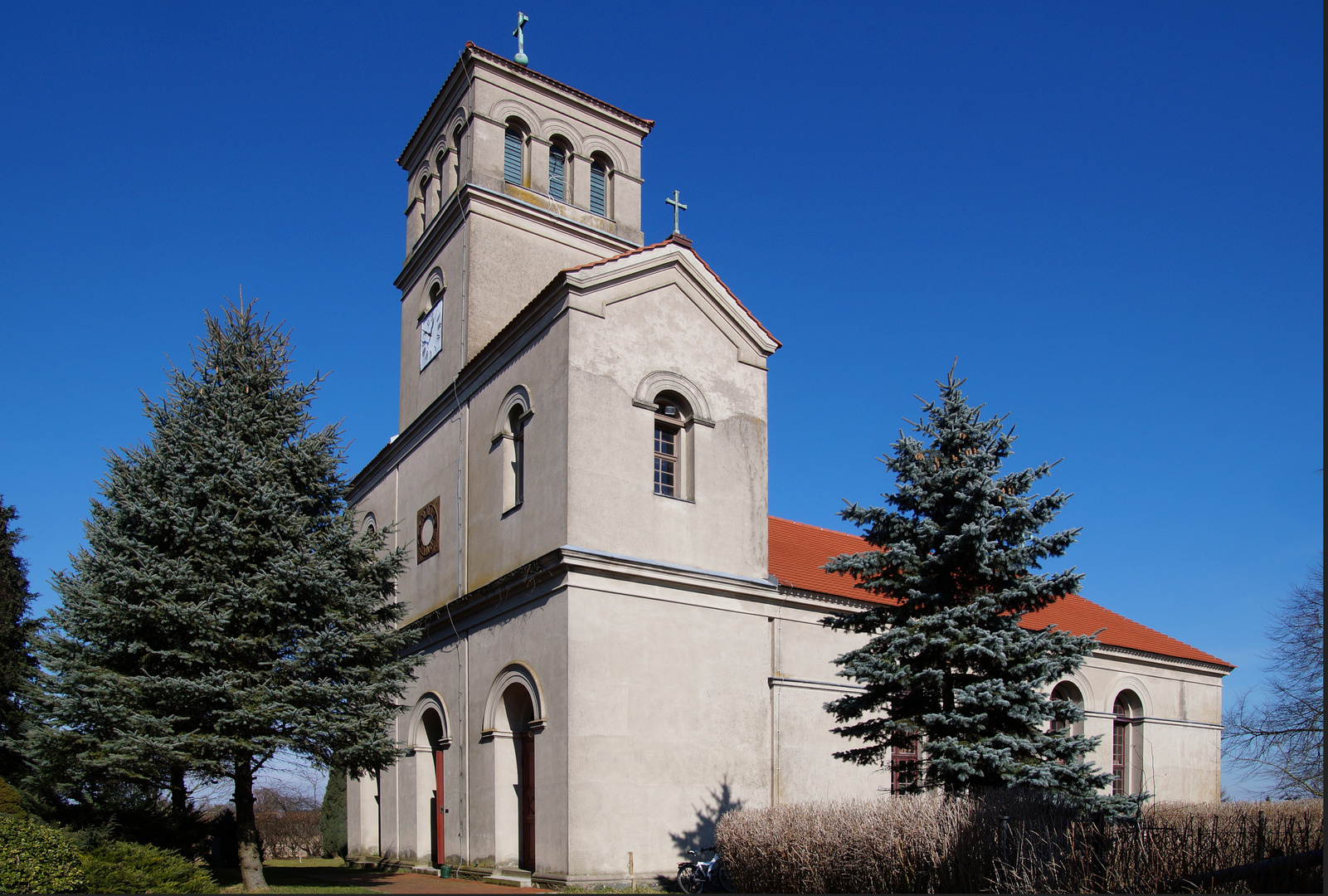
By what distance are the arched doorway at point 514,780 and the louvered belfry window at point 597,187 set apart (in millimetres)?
12646

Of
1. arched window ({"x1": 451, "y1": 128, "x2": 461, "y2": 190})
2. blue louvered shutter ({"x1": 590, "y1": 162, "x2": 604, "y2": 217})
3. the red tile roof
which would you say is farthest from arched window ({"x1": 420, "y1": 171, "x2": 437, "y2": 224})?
the red tile roof

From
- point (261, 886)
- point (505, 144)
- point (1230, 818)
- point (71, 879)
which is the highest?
point (505, 144)

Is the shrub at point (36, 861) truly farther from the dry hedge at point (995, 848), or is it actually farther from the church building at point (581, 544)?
the dry hedge at point (995, 848)

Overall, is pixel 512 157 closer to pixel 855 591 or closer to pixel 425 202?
pixel 425 202

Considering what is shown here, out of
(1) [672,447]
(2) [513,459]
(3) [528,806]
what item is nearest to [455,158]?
(2) [513,459]

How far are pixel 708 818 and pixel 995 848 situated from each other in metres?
7.97

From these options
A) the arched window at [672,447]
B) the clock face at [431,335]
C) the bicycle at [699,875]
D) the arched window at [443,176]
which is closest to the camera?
the bicycle at [699,875]

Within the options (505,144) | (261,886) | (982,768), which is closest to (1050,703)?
(982,768)

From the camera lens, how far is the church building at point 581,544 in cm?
1691

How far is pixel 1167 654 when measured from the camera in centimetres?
2817

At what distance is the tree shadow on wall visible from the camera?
1698 centimetres

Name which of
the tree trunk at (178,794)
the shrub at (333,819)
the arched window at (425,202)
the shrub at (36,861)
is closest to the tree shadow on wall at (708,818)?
the tree trunk at (178,794)

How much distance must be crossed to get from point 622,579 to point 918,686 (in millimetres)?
5944

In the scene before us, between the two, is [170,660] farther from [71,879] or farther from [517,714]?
[517,714]
